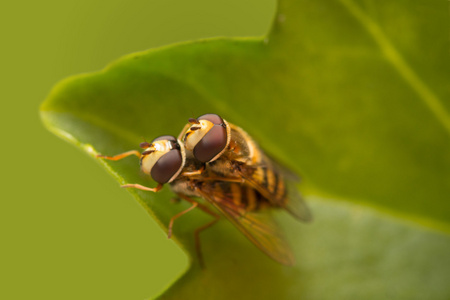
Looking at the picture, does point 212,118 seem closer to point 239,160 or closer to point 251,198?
point 239,160

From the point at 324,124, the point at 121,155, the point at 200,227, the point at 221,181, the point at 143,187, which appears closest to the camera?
the point at 143,187

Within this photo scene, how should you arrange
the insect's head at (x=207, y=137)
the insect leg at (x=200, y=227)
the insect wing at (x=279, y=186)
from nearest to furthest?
the insect leg at (x=200, y=227)
the insect's head at (x=207, y=137)
the insect wing at (x=279, y=186)

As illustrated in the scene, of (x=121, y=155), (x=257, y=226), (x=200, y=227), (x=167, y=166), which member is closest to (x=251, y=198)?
(x=257, y=226)

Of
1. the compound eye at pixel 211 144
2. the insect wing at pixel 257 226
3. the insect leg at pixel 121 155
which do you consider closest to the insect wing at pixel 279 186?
the insect wing at pixel 257 226

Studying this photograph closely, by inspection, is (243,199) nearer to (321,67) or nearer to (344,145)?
(344,145)

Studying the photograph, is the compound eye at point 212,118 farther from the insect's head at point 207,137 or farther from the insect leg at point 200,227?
the insect leg at point 200,227

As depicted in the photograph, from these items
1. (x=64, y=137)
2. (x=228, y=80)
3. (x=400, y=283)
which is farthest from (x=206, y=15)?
(x=400, y=283)
